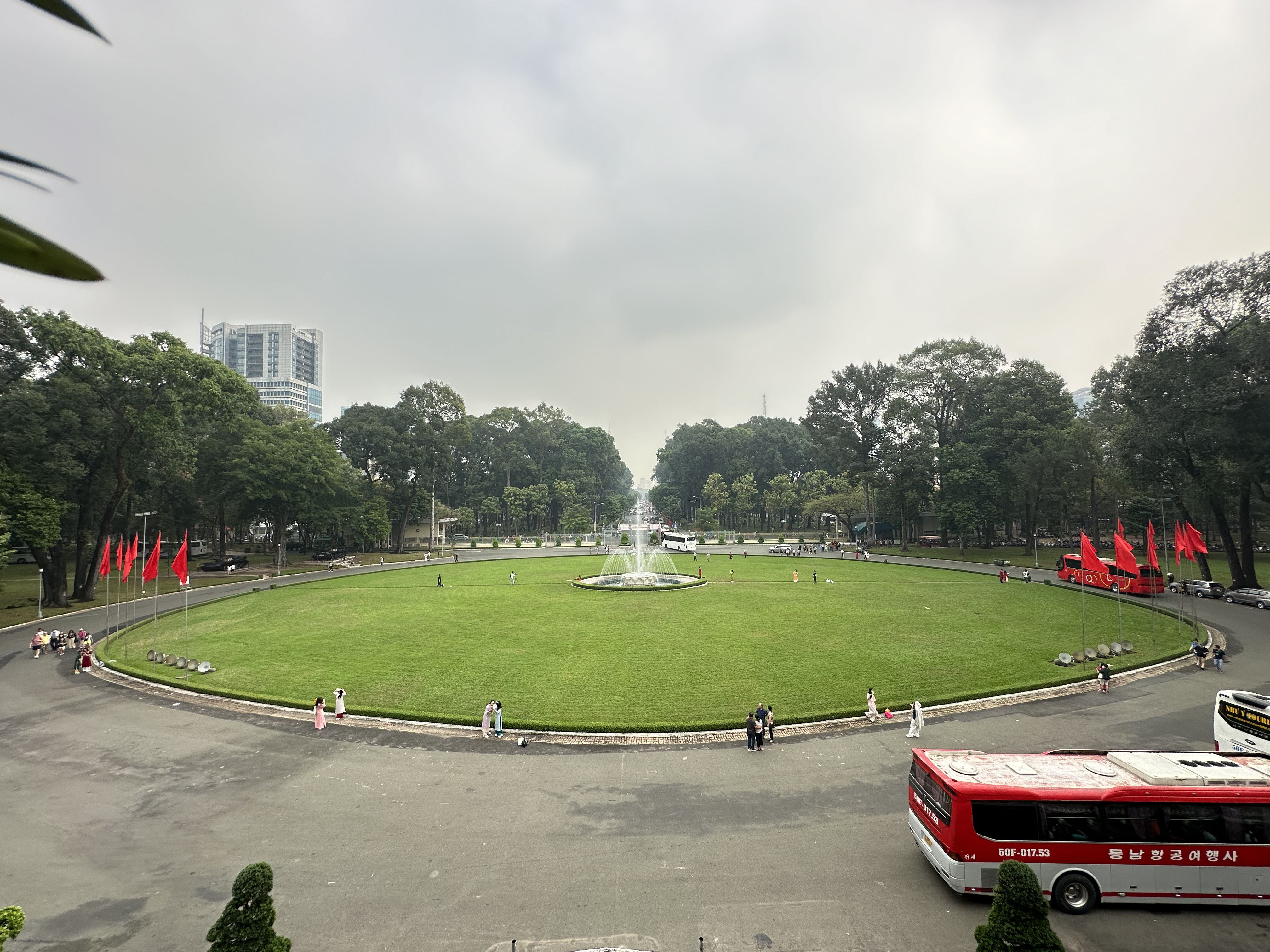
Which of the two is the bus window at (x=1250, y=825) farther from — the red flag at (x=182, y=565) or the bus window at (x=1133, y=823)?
the red flag at (x=182, y=565)

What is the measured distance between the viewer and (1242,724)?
47.5 ft

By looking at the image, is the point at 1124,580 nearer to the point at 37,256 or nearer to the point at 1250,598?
the point at 1250,598

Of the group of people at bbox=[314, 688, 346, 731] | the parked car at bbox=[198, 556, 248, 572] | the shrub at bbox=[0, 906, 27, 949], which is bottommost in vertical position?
the group of people at bbox=[314, 688, 346, 731]

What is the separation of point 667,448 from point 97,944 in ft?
434

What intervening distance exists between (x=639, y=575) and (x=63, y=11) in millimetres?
45390

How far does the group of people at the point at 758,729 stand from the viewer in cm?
1644

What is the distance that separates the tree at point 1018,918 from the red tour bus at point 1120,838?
2987mm

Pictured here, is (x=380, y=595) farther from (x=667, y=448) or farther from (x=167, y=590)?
(x=667, y=448)

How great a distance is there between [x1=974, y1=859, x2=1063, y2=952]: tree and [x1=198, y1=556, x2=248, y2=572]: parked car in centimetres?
6346

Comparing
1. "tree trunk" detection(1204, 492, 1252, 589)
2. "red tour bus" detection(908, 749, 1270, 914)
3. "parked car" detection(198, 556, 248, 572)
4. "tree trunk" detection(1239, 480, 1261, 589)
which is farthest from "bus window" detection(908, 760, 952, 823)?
"parked car" detection(198, 556, 248, 572)

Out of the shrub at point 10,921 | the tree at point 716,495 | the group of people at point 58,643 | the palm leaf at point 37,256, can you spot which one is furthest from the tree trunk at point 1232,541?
the tree at point 716,495

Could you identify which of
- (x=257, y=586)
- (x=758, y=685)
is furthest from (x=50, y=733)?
(x=257, y=586)

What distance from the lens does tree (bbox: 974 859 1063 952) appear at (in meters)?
7.51

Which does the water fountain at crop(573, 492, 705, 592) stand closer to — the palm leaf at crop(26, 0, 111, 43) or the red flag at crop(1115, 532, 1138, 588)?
the red flag at crop(1115, 532, 1138, 588)
